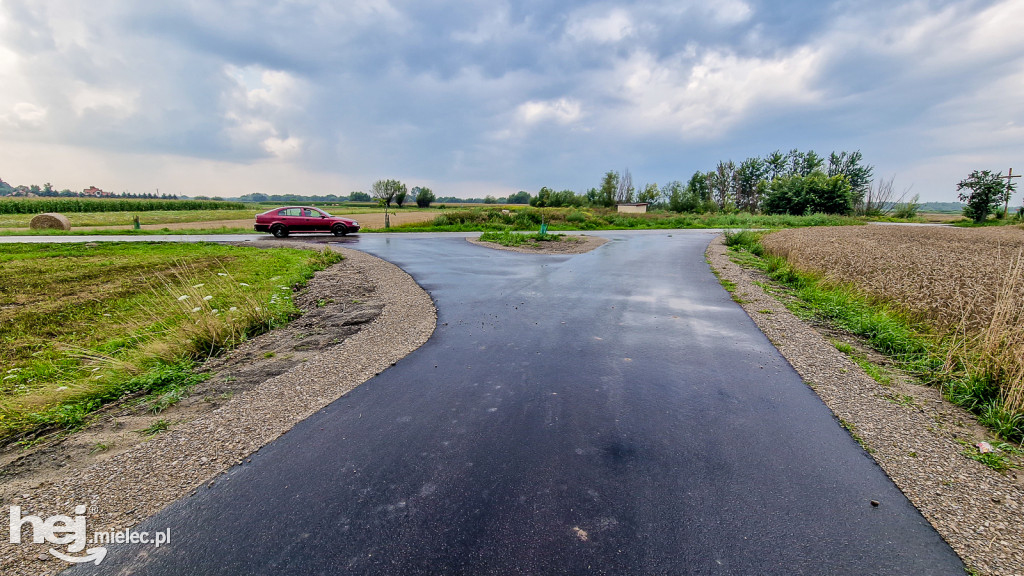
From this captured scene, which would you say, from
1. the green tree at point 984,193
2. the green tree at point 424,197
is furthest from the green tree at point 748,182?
the green tree at point 424,197

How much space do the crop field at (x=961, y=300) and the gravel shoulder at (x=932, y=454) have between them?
1.33ft

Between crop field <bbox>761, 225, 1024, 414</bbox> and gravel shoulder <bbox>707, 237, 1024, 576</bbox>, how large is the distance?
0.40 metres

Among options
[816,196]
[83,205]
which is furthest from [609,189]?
[83,205]

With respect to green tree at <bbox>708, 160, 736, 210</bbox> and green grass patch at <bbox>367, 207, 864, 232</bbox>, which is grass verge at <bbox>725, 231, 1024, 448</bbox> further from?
green tree at <bbox>708, 160, 736, 210</bbox>

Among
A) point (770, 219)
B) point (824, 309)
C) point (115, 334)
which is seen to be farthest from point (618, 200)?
point (115, 334)

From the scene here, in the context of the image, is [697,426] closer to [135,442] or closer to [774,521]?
[774,521]

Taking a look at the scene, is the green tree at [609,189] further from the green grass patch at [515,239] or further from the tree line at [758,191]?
the green grass patch at [515,239]

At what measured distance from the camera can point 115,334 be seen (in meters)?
5.76

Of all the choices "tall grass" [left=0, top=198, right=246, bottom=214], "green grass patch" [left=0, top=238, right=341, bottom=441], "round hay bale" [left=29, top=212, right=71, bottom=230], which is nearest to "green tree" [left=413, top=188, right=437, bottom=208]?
"tall grass" [left=0, top=198, right=246, bottom=214]

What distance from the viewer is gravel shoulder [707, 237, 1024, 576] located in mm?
2211

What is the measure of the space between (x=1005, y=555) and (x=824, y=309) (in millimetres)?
6020

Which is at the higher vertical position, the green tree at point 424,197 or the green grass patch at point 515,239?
the green tree at point 424,197

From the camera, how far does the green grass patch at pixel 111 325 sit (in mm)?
3713

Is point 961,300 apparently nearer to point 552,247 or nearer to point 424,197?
point 552,247
